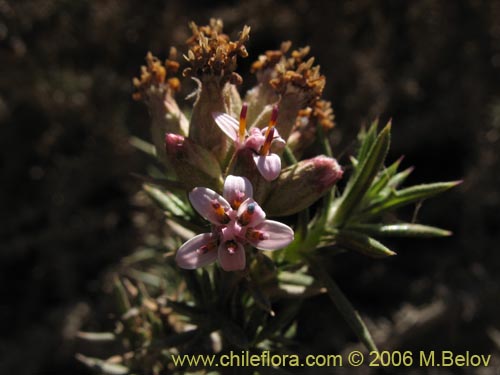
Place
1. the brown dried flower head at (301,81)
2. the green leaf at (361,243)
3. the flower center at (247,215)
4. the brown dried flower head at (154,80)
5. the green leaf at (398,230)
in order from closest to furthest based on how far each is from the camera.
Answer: the flower center at (247,215), the green leaf at (361,243), the green leaf at (398,230), the brown dried flower head at (301,81), the brown dried flower head at (154,80)

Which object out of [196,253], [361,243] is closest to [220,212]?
[196,253]

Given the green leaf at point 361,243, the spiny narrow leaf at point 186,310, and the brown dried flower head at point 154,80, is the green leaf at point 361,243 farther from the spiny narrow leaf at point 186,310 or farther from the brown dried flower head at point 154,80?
the brown dried flower head at point 154,80

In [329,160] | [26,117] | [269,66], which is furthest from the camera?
[26,117]

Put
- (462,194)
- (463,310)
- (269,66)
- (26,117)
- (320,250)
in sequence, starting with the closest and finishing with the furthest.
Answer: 1. (320,250)
2. (269,66)
3. (463,310)
4. (462,194)
5. (26,117)

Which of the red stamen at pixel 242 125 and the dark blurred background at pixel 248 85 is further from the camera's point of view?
the dark blurred background at pixel 248 85

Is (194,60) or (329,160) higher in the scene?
(194,60)


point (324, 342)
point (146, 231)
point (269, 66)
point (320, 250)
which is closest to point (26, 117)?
point (146, 231)

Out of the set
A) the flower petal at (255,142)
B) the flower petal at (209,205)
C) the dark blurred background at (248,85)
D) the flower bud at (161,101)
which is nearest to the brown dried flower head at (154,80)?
the flower bud at (161,101)

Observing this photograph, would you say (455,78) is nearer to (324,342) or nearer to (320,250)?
(324,342)
